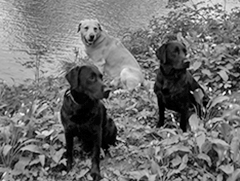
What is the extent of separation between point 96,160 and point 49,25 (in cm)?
589

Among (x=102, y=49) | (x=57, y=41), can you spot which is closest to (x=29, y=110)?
(x=102, y=49)

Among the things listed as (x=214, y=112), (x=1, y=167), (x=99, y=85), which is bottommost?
(x=1, y=167)

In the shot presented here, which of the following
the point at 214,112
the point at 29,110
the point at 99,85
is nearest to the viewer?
the point at 99,85

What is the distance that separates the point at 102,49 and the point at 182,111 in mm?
3240

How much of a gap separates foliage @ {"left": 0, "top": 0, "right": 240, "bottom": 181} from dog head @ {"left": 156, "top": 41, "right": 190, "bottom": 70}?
612 millimetres

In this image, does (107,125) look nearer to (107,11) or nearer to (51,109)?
(51,109)

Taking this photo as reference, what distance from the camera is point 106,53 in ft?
24.8

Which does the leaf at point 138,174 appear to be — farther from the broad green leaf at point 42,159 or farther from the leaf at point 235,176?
the broad green leaf at point 42,159

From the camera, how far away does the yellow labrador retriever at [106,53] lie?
7.07 m

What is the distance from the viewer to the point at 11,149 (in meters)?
4.04

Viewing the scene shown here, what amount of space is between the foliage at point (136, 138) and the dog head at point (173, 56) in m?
0.61

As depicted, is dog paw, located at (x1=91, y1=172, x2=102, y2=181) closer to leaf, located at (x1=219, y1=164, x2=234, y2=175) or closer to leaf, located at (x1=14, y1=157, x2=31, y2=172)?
leaf, located at (x1=14, y1=157, x2=31, y2=172)

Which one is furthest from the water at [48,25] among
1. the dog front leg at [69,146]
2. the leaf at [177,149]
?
the leaf at [177,149]

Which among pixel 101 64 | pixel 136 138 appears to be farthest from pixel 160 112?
pixel 101 64
